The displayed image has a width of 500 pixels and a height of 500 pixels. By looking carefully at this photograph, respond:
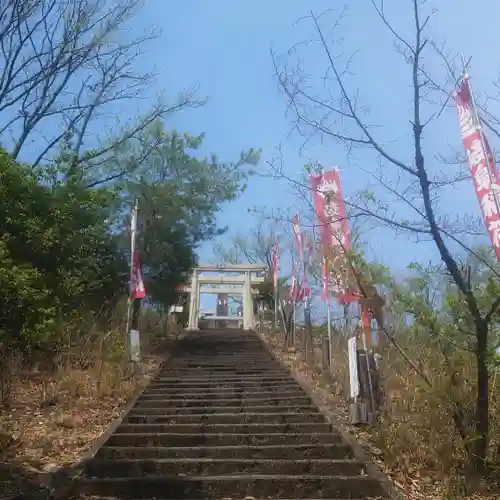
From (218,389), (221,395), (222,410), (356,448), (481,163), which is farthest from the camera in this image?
(218,389)

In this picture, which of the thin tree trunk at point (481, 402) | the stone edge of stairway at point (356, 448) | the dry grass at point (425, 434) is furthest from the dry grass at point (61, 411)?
the thin tree trunk at point (481, 402)

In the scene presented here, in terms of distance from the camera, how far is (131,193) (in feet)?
54.3

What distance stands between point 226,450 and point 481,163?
13.4 ft

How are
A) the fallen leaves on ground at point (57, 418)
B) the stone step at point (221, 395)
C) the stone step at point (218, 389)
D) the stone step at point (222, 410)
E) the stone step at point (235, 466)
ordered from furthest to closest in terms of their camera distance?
the stone step at point (218, 389)
the stone step at point (221, 395)
the stone step at point (222, 410)
the fallen leaves on ground at point (57, 418)
the stone step at point (235, 466)

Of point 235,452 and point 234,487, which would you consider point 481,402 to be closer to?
point 234,487

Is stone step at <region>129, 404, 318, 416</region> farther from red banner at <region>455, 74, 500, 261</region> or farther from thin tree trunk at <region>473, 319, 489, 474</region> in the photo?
red banner at <region>455, 74, 500, 261</region>

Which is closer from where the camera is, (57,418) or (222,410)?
(57,418)

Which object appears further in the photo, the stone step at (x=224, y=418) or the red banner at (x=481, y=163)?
the stone step at (x=224, y=418)

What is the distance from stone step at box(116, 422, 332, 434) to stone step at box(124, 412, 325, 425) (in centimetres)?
43

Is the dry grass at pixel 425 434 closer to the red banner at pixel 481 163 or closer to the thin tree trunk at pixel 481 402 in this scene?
the thin tree trunk at pixel 481 402

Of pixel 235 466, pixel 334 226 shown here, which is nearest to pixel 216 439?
pixel 235 466

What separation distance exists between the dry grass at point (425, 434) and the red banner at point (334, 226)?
1291mm

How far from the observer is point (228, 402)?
927cm

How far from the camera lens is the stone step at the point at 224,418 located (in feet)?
26.3
